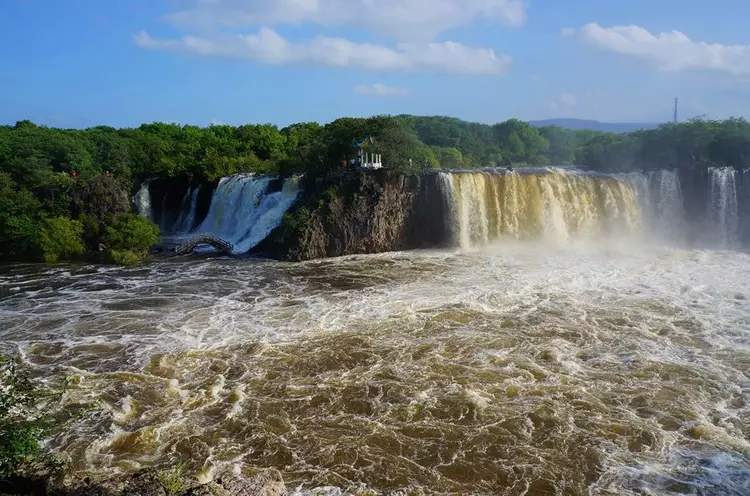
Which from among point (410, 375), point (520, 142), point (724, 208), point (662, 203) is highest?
point (520, 142)

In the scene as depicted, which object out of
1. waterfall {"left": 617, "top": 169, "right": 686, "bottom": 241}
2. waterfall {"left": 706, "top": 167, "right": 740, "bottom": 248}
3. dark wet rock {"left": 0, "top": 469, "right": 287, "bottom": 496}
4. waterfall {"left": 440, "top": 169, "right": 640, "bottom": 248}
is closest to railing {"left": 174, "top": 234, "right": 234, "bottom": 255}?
waterfall {"left": 440, "top": 169, "right": 640, "bottom": 248}

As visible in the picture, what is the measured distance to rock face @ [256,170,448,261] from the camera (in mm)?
23844

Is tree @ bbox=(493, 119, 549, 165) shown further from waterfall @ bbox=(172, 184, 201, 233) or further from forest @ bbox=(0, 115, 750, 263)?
waterfall @ bbox=(172, 184, 201, 233)

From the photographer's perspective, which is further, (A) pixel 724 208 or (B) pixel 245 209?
(B) pixel 245 209

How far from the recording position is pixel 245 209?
→ 94.1ft

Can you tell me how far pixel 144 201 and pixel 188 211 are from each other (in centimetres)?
267

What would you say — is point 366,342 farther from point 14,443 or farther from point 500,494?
point 14,443

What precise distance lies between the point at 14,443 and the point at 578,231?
2410 centimetres

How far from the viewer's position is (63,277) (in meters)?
20.7

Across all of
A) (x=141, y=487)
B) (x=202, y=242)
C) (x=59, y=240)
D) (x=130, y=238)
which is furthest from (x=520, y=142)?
(x=141, y=487)

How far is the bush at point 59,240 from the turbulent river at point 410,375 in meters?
3.02

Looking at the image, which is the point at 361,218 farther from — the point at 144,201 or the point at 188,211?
the point at 144,201

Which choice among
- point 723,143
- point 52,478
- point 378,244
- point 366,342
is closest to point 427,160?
point 378,244

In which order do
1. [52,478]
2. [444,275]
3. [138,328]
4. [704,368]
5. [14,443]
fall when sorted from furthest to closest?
[444,275] < [138,328] < [704,368] < [52,478] < [14,443]
